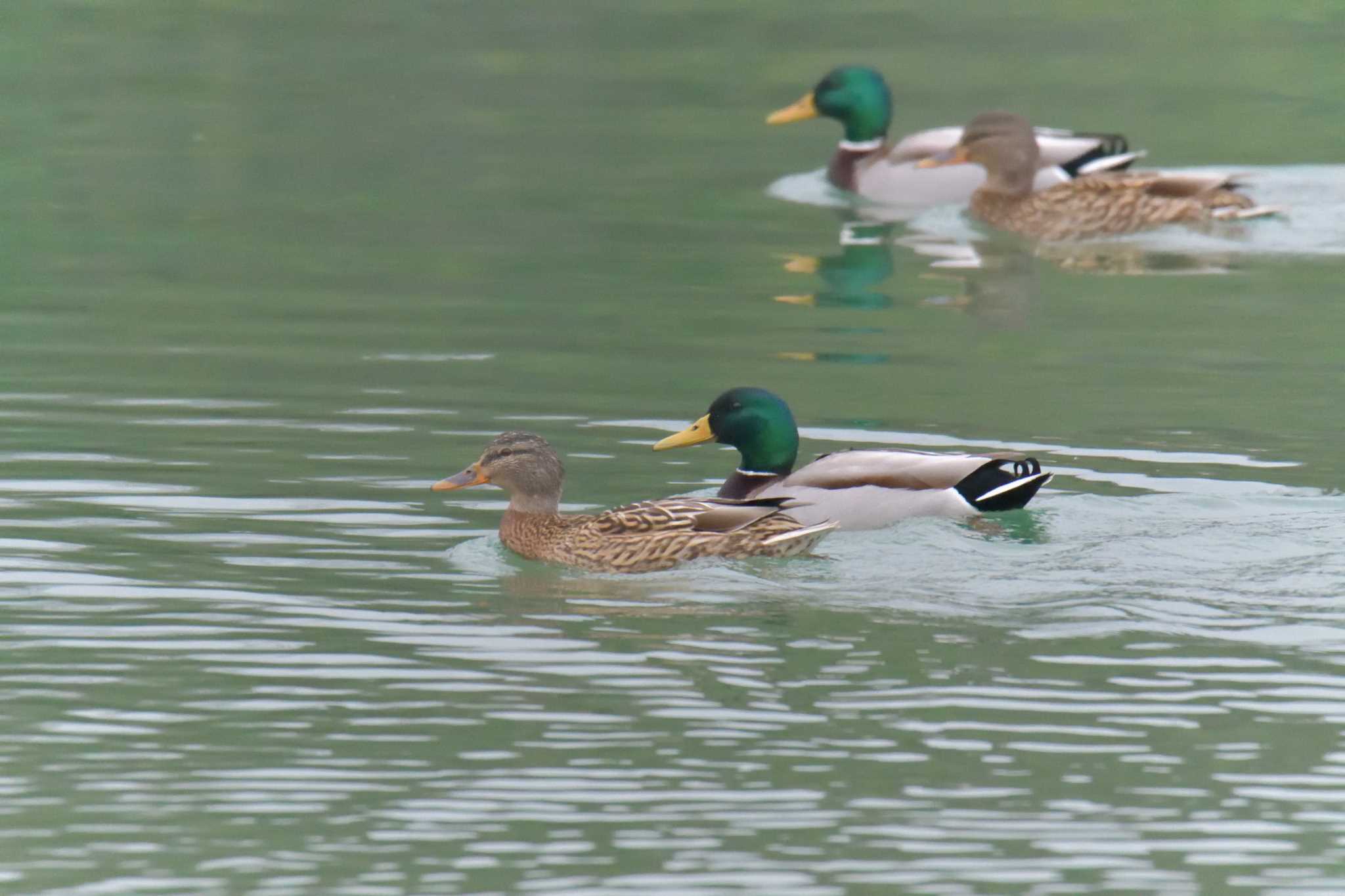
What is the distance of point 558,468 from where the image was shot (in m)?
10.9

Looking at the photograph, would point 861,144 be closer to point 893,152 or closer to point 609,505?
point 893,152

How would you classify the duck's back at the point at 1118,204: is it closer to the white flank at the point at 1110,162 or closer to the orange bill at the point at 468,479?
the white flank at the point at 1110,162

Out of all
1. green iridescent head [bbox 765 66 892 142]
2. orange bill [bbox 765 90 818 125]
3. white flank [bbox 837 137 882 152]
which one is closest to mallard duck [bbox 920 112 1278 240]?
white flank [bbox 837 137 882 152]

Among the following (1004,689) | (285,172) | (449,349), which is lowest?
(1004,689)

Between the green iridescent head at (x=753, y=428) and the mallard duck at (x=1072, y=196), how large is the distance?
8.83m

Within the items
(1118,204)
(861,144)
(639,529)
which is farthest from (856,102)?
(639,529)

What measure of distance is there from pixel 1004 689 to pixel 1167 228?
11.8 m

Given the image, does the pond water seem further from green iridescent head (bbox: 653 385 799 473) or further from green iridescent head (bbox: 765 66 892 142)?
green iridescent head (bbox: 765 66 892 142)

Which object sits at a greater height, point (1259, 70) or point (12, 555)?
point (1259, 70)

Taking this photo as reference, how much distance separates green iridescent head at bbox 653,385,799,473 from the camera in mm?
11320

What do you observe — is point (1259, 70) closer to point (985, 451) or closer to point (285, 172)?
point (285, 172)

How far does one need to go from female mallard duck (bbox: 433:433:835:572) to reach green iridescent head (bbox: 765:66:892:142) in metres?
12.1

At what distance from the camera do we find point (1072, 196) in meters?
19.7

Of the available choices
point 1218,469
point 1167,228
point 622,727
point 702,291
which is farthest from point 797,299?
point 622,727
